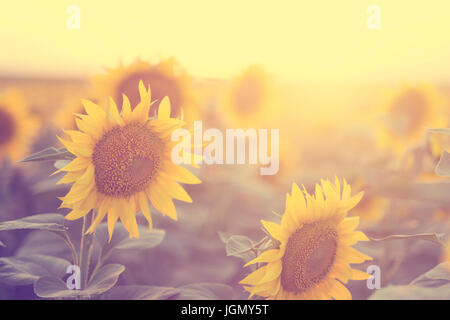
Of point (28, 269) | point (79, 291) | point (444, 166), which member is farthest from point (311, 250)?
point (28, 269)

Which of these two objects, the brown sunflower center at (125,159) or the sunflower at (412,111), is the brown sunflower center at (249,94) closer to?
the sunflower at (412,111)

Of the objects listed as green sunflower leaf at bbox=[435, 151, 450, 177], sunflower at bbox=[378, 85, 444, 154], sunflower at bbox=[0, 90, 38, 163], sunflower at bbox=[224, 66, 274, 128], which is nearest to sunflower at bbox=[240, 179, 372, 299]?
green sunflower leaf at bbox=[435, 151, 450, 177]

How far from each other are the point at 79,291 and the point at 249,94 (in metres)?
1.29

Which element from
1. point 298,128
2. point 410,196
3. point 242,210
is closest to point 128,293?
point 410,196

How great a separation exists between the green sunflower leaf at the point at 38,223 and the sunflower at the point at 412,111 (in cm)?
115

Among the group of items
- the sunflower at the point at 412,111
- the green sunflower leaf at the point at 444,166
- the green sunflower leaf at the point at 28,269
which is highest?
the sunflower at the point at 412,111

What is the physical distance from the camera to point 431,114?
154 centimetres

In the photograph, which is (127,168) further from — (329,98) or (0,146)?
(329,98)

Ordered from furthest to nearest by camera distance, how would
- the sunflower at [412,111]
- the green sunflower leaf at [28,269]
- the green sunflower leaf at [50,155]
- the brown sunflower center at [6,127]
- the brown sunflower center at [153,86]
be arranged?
the brown sunflower center at [6,127] → the sunflower at [412,111] → the brown sunflower center at [153,86] → the green sunflower leaf at [28,269] → the green sunflower leaf at [50,155]

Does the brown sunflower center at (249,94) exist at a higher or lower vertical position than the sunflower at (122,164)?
higher

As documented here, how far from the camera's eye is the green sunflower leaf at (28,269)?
0.70 metres

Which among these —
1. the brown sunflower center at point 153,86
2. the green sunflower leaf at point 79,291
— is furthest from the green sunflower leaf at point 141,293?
the brown sunflower center at point 153,86

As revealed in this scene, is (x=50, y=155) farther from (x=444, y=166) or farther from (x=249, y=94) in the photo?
(x=249, y=94)

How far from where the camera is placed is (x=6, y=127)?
1.77 m
